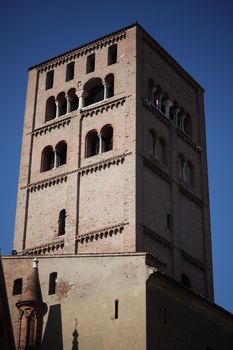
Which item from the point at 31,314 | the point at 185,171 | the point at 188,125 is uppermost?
the point at 188,125

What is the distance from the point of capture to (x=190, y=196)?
39.3 meters

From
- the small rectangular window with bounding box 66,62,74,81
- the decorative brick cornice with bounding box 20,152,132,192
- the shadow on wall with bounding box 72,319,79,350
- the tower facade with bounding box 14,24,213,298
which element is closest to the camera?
the shadow on wall with bounding box 72,319,79,350

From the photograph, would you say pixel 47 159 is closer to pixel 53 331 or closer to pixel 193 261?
pixel 193 261

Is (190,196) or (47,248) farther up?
(190,196)

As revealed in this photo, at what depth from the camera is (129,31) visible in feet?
130

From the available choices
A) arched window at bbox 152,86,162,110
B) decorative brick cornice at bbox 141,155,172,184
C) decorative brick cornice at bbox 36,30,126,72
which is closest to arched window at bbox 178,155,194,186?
decorative brick cornice at bbox 141,155,172,184

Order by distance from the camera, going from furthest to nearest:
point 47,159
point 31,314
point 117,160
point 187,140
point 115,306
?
1. point 187,140
2. point 47,159
3. point 117,160
4. point 31,314
5. point 115,306

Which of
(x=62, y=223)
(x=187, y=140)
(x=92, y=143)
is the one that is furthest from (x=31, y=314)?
(x=187, y=140)

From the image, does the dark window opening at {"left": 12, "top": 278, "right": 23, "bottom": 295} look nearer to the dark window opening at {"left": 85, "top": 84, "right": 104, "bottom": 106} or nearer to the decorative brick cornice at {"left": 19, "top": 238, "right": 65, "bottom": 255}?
the decorative brick cornice at {"left": 19, "top": 238, "right": 65, "bottom": 255}

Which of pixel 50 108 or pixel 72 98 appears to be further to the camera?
pixel 50 108

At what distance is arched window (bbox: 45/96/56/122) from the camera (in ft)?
135

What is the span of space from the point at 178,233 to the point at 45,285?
8.86 meters

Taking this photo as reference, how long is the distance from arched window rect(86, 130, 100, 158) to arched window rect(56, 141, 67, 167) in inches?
56.8

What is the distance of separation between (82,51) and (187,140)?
690 centimetres
